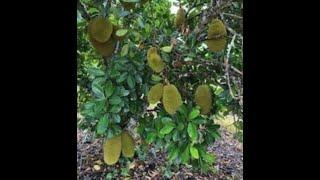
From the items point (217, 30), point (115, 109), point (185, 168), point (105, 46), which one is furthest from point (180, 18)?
point (185, 168)

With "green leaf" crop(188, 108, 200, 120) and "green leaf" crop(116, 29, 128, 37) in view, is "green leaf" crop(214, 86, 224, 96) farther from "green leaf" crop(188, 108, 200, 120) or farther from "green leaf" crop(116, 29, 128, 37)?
"green leaf" crop(116, 29, 128, 37)

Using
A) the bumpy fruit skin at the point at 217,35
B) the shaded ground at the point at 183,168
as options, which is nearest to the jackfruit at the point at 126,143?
the shaded ground at the point at 183,168

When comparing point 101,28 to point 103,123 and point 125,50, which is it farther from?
point 103,123

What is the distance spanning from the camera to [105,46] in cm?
98

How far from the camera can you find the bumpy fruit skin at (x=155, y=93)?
955 millimetres

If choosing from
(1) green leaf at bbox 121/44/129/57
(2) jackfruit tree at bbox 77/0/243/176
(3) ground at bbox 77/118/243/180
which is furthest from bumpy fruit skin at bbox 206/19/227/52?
(3) ground at bbox 77/118/243/180

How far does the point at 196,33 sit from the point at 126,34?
8.0 inches

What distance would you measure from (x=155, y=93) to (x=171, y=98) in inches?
1.9

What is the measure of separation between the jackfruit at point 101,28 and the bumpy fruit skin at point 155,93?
0.16 m
